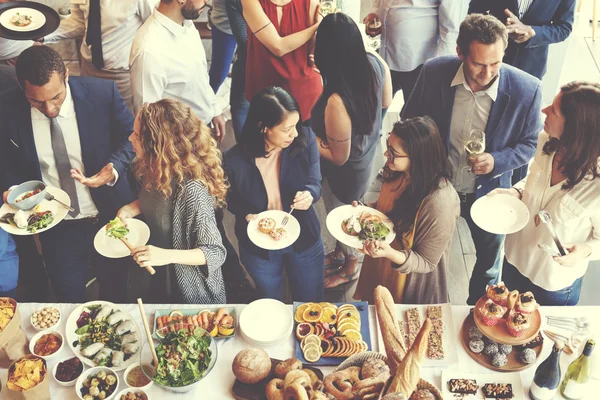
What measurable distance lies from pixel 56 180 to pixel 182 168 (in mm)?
945

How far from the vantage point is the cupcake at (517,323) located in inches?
113

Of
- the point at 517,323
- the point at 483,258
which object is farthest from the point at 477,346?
the point at 483,258

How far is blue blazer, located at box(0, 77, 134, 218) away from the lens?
3453 millimetres

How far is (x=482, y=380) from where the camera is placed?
2977 millimetres

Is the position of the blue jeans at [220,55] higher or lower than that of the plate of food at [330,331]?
higher

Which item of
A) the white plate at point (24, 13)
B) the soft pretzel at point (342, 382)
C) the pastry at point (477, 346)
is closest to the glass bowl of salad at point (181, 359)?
the soft pretzel at point (342, 382)

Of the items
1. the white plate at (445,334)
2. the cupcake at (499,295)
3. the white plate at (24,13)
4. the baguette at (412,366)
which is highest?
the white plate at (24,13)

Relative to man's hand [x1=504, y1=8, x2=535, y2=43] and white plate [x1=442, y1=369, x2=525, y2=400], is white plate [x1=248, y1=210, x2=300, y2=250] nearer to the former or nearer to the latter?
white plate [x1=442, y1=369, x2=525, y2=400]

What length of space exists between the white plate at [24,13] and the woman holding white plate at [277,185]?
1.62 metres

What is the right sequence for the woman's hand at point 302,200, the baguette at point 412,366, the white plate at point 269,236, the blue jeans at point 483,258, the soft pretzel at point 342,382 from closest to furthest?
1. the baguette at point 412,366
2. the soft pretzel at point 342,382
3. the white plate at point 269,236
4. the woman's hand at point 302,200
5. the blue jeans at point 483,258

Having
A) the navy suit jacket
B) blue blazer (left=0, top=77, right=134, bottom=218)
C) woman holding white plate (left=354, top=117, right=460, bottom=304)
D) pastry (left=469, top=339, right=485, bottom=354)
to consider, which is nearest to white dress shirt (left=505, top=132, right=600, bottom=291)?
woman holding white plate (left=354, top=117, right=460, bottom=304)

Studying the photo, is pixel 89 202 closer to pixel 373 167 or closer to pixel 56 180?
pixel 56 180

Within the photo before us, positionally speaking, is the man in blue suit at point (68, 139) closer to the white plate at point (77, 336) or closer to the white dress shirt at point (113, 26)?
the white dress shirt at point (113, 26)

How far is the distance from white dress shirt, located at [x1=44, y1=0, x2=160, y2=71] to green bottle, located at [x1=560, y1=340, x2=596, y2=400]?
9.15 feet
